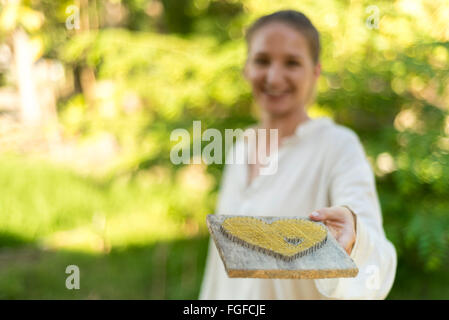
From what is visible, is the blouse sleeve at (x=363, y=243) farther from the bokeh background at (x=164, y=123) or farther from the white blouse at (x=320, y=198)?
the bokeh background at (x=164, y=123)

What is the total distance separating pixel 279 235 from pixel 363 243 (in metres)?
0.21

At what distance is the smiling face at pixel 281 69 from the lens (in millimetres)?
1218

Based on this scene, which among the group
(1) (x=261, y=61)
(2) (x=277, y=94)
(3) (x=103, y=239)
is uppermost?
(1) (x=261, y=61)

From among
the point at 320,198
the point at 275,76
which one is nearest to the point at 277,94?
the point at 275,76

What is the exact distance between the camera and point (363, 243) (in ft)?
3.01

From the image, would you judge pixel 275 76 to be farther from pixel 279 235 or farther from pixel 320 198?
pixel 279 235

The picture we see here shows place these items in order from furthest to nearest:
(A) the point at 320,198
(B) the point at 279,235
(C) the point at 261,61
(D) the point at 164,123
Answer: (D) the point at 164,123
(C) the point at 261,61
(A) the point at 320,198
(B) the point at 279,235

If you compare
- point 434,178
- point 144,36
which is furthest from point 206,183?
point 434,178

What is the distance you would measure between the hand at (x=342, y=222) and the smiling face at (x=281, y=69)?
0.52 m

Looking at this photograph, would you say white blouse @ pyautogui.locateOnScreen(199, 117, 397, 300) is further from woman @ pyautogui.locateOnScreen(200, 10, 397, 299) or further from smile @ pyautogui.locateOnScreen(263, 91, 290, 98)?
smile @ pyautogui.locateOnScreen(263, 91, 290, 98)

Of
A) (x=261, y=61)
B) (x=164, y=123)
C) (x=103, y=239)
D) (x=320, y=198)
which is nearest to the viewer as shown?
(x=320, y=198)

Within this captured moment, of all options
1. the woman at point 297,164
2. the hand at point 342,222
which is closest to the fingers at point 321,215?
the hand at point 342,222

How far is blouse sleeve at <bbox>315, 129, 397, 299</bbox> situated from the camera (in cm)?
93

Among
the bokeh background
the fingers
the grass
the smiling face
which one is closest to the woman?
the smiling face
